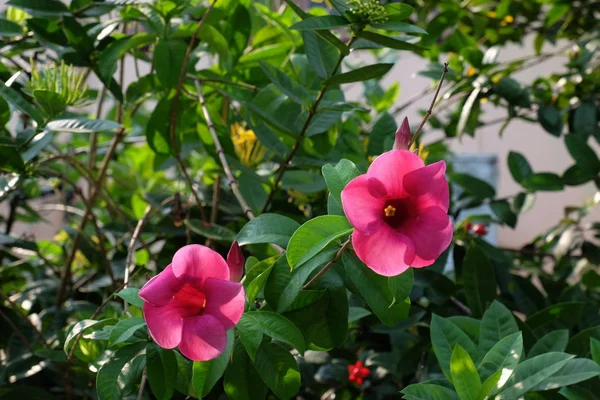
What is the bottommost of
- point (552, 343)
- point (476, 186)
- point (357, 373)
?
point (357, 373)

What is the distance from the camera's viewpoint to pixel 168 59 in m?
0.98

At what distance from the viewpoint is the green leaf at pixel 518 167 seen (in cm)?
129

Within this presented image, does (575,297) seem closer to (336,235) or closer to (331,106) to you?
(331,106)

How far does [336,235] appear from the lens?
53cm

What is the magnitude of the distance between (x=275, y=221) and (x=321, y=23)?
0.74ft

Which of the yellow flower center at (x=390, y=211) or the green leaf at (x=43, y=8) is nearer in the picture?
the yellow flower center at (x=390, y=211)

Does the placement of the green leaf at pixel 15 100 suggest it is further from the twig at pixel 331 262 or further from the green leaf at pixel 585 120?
the green leaf at pixel 585 120

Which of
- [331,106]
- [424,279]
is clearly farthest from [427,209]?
[424,279]

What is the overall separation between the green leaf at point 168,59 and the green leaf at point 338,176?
1.54 ft

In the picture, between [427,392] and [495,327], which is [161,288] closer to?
[427,392]

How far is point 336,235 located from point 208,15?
1.85 ft

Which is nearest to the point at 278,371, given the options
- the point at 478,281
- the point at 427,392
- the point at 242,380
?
the point at 242,380

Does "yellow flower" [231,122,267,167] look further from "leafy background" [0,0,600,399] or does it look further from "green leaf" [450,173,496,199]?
"green leaf" [450,173,496,199]

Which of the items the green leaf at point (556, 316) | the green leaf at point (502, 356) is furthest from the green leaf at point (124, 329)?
the green leaf at point (556, 316)
